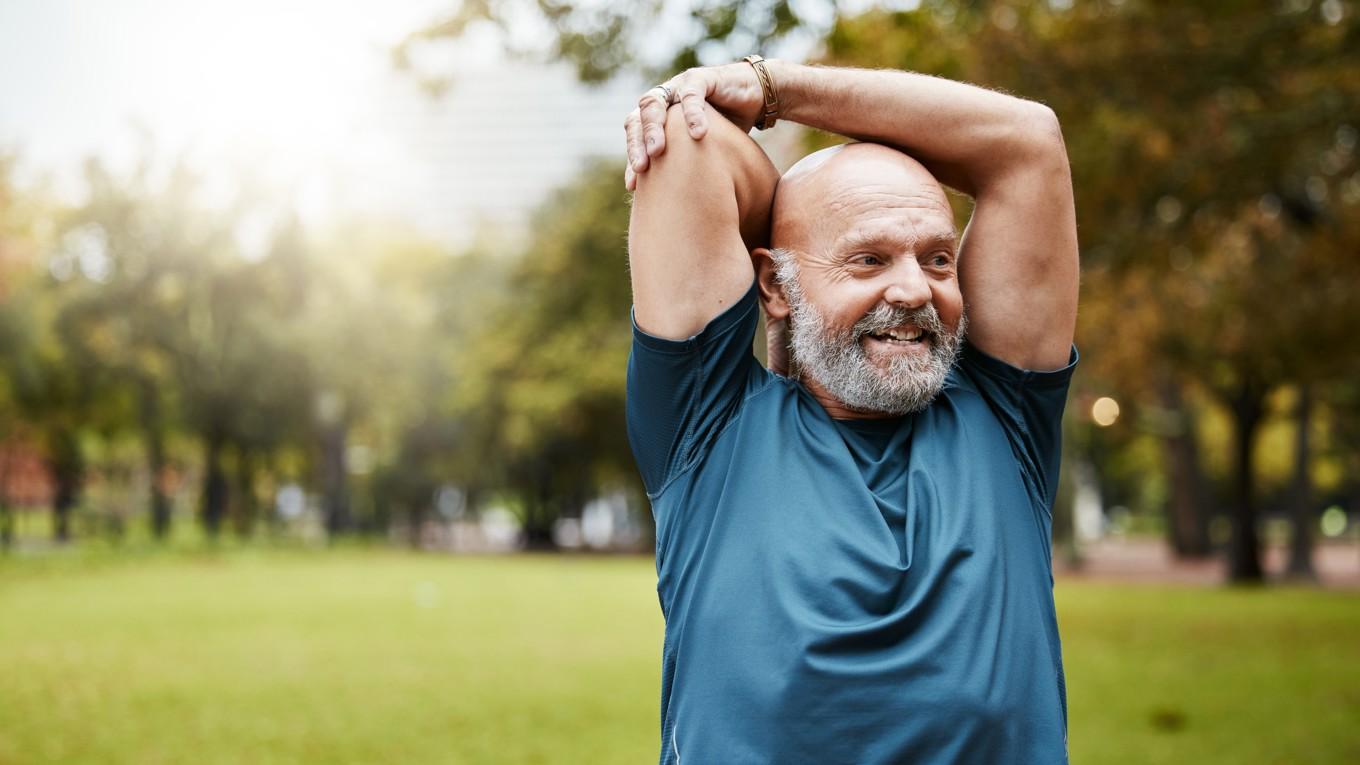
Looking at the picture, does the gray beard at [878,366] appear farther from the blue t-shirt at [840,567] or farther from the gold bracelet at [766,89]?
the gold bracelet at [766,89]

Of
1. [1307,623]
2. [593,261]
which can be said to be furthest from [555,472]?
[1307,623]

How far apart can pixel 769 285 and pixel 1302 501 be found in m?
25.6

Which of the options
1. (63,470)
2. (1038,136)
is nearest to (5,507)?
(63,470)

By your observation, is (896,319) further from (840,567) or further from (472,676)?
(472,676)

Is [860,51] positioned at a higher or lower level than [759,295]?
higher

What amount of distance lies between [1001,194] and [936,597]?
0.72 m

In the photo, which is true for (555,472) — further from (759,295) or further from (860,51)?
(759,295)

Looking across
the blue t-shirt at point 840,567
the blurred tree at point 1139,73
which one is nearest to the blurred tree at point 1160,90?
the blurred tree at point 1139,73

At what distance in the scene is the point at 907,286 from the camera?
2.00 meters

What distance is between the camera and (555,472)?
148 feet

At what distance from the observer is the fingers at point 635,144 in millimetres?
1987

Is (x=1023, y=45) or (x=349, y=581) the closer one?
(x=1023, y=45)

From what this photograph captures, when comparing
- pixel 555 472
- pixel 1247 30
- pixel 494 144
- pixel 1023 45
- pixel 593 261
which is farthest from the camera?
pixel 494 144

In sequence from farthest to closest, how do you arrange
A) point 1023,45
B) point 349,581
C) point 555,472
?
1. point 555,472
2. point 349,581
3. point 1023,45
